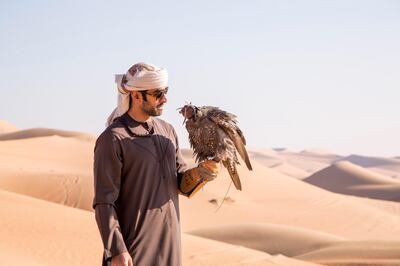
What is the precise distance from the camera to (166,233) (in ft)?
12.3

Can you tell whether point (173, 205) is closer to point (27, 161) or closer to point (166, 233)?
point (166, 233)

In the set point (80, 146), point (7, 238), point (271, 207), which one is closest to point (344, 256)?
point (7, 238)

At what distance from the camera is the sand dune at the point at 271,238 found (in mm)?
16673

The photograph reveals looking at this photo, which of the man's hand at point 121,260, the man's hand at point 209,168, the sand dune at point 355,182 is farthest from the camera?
the sand dune at point 355,182

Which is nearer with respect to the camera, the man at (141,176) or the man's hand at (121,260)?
the man's hand at (121,260)

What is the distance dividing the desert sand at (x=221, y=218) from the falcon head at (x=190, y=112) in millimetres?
686

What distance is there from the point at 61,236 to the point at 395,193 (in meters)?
40.0

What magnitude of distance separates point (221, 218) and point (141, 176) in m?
22.2

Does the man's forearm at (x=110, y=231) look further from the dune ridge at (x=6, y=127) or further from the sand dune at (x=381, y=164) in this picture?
the sand dune at (x=381, y=164)

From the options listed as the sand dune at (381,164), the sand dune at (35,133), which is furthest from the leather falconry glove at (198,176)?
the sand dune at (381,164)

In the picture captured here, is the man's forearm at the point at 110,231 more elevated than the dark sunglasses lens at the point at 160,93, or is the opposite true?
the dark sunglasses lens at the point at 160,93

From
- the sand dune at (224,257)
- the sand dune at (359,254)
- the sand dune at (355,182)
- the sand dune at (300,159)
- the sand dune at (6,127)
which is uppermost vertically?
the sand dune at (224,257)

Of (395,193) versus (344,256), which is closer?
(344,256)

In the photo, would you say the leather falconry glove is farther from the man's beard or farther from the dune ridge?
the dune ridge
